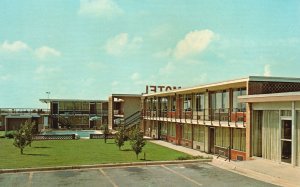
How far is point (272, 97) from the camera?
72.1 ft

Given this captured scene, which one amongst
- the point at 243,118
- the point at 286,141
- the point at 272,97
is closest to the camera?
the point at 286,141

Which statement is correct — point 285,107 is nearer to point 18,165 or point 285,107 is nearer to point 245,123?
point 245,123

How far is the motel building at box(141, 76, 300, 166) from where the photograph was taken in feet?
70.9

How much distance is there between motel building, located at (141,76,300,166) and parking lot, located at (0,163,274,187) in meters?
3.39

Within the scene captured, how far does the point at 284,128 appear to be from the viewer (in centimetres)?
2192

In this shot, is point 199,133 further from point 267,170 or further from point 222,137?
point 267,170

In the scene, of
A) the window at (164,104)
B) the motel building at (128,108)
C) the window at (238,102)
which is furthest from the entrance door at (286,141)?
the motel building at (128,108)

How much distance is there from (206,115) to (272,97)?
11121mm

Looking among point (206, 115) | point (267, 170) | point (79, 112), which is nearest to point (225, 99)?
point (206, 115)

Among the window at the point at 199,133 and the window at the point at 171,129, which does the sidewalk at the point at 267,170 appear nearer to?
the window at the point at 199,133

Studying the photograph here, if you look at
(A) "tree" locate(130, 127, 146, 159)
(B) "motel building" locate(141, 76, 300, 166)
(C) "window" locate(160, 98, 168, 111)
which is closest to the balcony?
(C) "window" locate(160, 98, 168, 111)

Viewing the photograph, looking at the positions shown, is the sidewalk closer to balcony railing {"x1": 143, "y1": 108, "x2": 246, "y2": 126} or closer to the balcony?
balcony railing {"x1": 143, "y1": 108, "x2": 246, "y2": 126}

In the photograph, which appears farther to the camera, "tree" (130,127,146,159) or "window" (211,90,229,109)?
"window" (211,90,229,109)

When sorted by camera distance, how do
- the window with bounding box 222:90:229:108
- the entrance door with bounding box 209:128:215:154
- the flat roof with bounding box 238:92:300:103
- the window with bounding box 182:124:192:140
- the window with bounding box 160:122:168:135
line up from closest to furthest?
the flat roof with bounding box 238:92:300:103 → the window with bounding box 222:90:229:108 → the entrance door with bounding box 209:128:215:154 → the window with bounding box 182:124:192:140 → the window with bounding box 160:122:168:135
